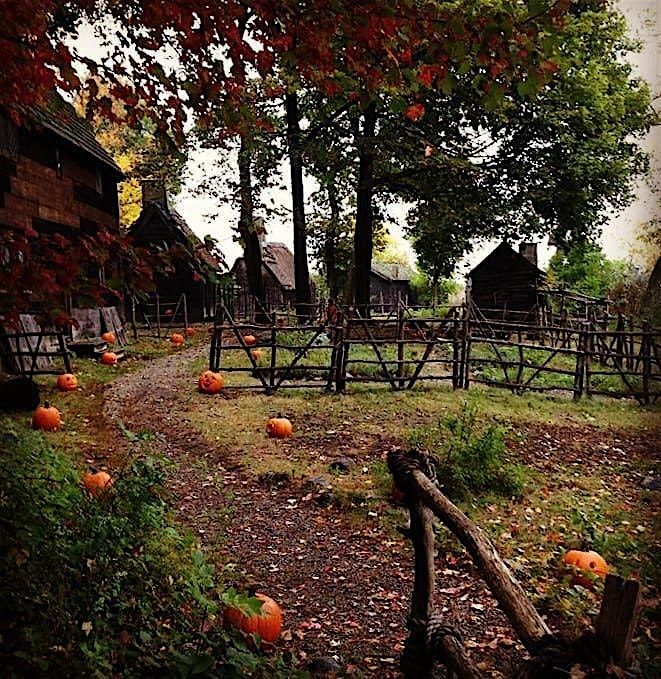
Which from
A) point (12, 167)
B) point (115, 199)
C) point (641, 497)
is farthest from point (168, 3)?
point (641, 497)

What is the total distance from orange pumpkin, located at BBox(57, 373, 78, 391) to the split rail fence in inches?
52.2

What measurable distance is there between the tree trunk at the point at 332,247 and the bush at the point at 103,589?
1.80 meters

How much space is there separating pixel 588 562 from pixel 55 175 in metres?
2.37

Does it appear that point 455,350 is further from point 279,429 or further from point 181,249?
point 181,249

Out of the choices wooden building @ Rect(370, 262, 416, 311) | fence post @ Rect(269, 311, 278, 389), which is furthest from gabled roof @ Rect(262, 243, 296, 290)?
fence post @ Rect(269, 311, 278, 389)

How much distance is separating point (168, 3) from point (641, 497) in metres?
2.11

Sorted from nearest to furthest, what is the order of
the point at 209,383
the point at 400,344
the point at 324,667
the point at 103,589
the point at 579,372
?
the point at 103,589
the point at 324,667
the point at 579,372
the point at 209,383
the point at 400,344

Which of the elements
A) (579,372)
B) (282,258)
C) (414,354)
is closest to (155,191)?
(414,354)

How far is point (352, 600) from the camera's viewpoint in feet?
5.65

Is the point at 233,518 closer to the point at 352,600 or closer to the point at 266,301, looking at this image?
the point at 352,600

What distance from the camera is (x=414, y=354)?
12.6ft

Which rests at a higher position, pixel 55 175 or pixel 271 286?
pixel 55 175

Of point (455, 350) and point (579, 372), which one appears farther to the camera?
point (455, 350)

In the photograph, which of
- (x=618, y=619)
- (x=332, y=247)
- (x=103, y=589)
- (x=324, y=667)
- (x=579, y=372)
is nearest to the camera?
(x=618, y=619)
